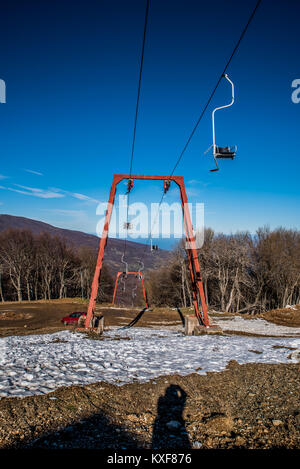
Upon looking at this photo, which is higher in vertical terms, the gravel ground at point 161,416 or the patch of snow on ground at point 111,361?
the gravel ground at point 161,416

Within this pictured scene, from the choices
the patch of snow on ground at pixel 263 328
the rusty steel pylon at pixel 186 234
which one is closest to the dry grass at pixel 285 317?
the patch of snow on ground at pixel 263 328

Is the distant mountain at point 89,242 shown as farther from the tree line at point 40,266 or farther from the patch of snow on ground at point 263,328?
the patch of snow on ground at point 263,328

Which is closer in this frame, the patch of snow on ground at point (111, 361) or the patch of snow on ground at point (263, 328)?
the patch of snow on ground at point (111, 361)

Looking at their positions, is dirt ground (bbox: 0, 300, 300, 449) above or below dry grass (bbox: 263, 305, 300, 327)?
above

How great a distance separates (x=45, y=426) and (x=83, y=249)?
64.0 metres

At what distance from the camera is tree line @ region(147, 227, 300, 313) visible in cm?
4406

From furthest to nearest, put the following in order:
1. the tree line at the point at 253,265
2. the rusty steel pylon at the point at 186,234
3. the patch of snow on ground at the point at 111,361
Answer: the tree line at the point at 253,265, the rusty steel pylon at the point at 186,234, the patch of snow on ground at the point at 111,361

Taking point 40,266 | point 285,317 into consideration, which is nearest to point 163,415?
point 285,317

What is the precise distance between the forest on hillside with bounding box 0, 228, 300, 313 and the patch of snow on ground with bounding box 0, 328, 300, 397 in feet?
112

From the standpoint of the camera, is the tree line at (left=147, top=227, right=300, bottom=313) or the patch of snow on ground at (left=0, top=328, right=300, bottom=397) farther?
the tree line at (left=147, top=227, right=300, bottom=313)

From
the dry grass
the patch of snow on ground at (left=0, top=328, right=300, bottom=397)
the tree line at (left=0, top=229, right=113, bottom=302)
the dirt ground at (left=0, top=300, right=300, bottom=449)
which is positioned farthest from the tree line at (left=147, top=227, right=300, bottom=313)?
the dirt ground at (left=0, top=300, right=300, bottom=449)

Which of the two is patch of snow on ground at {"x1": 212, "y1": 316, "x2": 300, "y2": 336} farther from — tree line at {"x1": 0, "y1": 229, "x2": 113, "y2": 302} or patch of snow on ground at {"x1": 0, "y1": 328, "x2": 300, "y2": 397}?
tree line at {"x1": 0, "y1": 229, "x2": 113, "y2": 302}

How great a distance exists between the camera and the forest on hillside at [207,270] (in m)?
44.9
